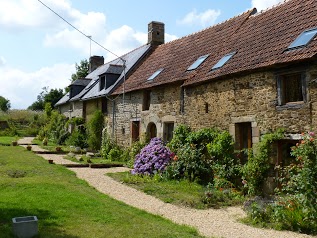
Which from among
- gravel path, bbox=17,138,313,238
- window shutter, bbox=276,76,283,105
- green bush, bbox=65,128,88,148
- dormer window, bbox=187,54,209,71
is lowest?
gravel path, bbox=17,138,313,238

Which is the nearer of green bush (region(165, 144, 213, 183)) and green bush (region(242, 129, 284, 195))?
green bush (region(242, 129, 284, 195))

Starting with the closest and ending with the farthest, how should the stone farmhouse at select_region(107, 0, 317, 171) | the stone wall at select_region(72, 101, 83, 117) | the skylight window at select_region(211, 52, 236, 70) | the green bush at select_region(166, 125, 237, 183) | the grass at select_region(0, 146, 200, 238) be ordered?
the grass at select_region(0, 146, 200, 238) < the stone farmhouse at select_region(107, 0, 317, 171) < the green bush at select_region(166, 125, 237, 183) < the skylight window at select_region(211, 52, 236, 70) < the stone wall at select_region(72, 101, 83, 117)

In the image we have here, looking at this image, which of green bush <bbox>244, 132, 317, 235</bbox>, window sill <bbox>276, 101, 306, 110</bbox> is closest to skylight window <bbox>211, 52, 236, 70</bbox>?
window sill <bbox>276, 101, 306, 110</bbox>

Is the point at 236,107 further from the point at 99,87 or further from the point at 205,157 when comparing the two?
the point at 99,87

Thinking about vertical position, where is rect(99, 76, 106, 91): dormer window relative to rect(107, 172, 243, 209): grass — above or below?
above

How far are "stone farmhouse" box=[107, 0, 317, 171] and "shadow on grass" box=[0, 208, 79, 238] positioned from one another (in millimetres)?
6067

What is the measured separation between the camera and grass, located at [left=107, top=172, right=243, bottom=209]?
8.57 m

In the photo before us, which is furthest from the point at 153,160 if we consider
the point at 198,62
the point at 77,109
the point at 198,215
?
the point at 77,109

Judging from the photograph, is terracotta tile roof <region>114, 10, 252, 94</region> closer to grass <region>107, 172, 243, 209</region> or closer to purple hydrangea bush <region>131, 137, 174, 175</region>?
purple hydrangea bush <region>131, 137, 174, 175</region>

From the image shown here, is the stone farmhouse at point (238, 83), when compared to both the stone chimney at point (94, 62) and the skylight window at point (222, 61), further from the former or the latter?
the stone chimney at point (94, 62)

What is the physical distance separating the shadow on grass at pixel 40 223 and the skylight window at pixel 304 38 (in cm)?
743

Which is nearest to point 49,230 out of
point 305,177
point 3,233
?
point 3,233

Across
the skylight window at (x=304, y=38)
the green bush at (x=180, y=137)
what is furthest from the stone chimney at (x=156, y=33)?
the skylight window at (x=304, y=38)

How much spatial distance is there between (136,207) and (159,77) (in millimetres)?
8498
